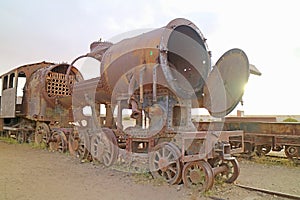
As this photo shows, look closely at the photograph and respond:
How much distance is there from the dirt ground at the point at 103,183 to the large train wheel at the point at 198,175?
135 millimetres

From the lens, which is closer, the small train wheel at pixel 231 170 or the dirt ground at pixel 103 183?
the dirt ground at pixel 103 183

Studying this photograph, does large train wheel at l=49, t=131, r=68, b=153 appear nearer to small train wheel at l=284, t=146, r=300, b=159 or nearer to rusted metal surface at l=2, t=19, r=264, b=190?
rusted metal surface at l=2, t=19, r=264, b=190

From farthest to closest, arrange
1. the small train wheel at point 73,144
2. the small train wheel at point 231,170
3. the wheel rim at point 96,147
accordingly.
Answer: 1. the small train wheel at point 73,144
2. the wheel rim at point 96,147
3. the small train wheel at point 231,170

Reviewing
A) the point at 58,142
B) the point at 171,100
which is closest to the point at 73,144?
the point at 58,142

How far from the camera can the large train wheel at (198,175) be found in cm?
467

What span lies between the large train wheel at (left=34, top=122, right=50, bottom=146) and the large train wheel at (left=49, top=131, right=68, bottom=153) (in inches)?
24.4

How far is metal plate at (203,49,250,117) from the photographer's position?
5.18 metres

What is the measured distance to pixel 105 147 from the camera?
688 centimetres

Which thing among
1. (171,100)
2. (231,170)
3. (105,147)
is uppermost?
(171,100)

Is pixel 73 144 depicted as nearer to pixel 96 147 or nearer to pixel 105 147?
pixel 96 147

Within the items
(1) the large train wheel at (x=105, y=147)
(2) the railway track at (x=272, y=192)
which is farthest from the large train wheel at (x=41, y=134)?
(2) the railway track at (x=272, y=192)

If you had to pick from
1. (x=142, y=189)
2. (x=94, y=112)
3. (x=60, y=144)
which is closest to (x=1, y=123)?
(x=60, y=144)

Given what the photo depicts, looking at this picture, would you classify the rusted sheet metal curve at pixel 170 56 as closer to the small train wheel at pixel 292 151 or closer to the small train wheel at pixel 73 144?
the small train wheel at pixel 73 144

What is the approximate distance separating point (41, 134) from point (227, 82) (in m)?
8.62
